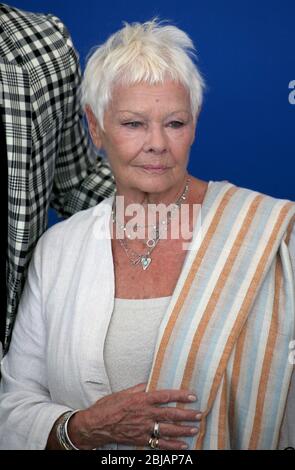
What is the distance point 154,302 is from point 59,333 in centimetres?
24

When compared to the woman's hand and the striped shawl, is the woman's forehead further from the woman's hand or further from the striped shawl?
the woman's hand

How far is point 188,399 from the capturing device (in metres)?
1.86

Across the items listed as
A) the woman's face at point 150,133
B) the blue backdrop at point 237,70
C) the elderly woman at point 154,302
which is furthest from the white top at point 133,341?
the blue backdrop at point 237,70

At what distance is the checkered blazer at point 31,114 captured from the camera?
83.1 inches

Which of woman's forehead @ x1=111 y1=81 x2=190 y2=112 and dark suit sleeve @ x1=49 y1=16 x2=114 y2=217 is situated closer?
woman's forehead @ x1=111 y1=81 x2=190 y2=112

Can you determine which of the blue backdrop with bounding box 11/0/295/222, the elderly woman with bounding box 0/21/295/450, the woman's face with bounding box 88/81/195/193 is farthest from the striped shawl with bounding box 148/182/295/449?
the blue backdrop with bounding box 11/0/295/222

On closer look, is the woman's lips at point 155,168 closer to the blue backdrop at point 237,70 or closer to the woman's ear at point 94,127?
the woman's ear at point 94,127

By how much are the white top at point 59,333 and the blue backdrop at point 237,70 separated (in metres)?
0.86

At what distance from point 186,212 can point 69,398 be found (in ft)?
1.63

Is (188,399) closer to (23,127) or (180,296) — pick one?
(180,296)

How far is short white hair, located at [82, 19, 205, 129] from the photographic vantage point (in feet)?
6.44

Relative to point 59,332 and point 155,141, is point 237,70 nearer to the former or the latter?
point 155,141

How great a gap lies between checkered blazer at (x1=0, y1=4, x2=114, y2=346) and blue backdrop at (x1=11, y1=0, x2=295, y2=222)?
2.28 feet
